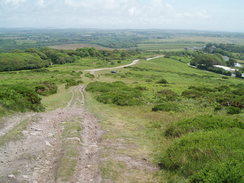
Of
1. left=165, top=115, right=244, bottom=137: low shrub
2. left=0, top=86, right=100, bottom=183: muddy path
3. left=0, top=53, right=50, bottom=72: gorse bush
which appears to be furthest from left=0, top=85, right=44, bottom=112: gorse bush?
left=0, top=53, right=50, bottom=72: gorse bush

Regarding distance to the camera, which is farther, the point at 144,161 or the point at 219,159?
the point at 144,161

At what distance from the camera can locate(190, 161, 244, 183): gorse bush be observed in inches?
276

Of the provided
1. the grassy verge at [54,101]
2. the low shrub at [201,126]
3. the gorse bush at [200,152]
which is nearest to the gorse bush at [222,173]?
the gorse bush at [200,152]

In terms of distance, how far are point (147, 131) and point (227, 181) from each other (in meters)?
7.89

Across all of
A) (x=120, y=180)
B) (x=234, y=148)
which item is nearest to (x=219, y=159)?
(x=234, y=148)

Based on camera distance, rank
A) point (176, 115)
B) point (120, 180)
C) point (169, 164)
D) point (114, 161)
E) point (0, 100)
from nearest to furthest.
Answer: point (120, 180), point (169, 164), point (114, 161), point (0, 100), point (176, 115)

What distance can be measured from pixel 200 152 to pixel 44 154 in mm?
7366

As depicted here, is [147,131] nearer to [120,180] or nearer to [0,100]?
[120,180]

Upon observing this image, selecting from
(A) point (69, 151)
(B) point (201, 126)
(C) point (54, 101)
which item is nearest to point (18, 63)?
(C) point (54, 101)

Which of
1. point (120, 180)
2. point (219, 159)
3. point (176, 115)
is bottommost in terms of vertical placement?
point (176, 115)

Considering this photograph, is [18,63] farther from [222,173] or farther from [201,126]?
[222,173]

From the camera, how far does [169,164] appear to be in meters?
9.21

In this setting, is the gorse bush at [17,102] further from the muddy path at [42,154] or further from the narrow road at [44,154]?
the muddy path at [42,154]

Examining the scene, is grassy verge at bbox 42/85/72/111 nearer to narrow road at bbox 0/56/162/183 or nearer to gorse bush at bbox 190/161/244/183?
narrow road at bbox 0/56/162/183
